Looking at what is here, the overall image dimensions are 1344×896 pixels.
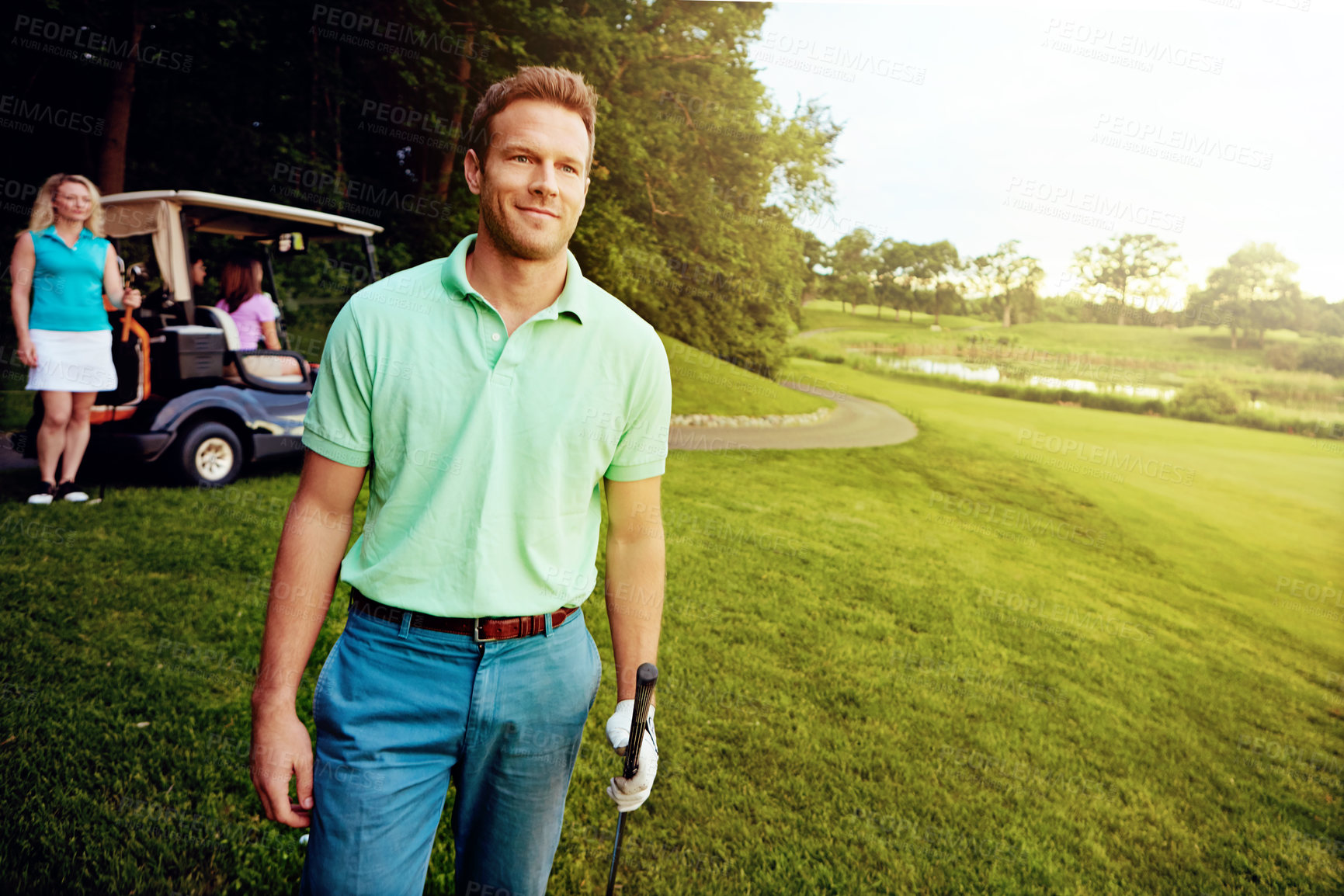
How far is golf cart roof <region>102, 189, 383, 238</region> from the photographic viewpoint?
5.77 metres

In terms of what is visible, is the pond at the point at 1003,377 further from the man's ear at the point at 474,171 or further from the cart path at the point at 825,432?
the man's ear at the point at 474,171

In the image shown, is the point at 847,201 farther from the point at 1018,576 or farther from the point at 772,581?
the point at 772,581

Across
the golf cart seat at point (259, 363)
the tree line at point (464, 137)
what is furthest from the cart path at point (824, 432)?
the golf cart seat at point (259, 363)

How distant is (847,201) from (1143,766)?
33.2 feet

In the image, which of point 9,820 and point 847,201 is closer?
point 9,820

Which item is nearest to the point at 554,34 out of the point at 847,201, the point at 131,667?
the point at 847,201

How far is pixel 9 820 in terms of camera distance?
97.2 inches

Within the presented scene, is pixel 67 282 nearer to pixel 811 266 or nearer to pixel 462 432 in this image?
pixel 462 432

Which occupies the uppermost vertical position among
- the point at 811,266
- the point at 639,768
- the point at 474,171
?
the point at 811,266

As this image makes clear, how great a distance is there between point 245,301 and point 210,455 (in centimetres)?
153

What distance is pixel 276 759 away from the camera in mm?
1327

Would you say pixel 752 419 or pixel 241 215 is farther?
pixel 752 419

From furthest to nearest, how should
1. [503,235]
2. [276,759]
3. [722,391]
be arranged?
[722,391]
[503,235]
[276,759]

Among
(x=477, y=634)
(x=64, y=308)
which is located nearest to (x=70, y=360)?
(x=64, y=308)
